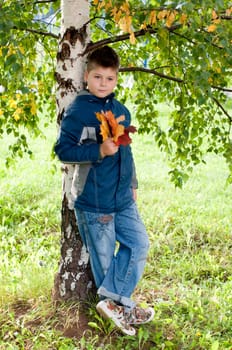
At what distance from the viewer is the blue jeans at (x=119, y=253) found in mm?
2848

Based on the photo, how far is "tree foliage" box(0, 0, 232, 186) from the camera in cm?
229

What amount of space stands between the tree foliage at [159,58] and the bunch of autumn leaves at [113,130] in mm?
359

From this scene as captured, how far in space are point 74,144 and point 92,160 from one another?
140mm

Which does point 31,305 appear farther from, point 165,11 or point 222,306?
point 165,11

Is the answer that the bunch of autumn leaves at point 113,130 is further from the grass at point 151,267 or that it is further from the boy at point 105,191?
the grass at point 151,267

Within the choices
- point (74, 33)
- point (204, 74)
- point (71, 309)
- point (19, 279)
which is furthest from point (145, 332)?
point (74, 33)

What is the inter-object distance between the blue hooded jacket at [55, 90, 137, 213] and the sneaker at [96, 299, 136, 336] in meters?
0.51

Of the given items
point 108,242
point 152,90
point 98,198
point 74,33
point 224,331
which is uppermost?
point 74,33

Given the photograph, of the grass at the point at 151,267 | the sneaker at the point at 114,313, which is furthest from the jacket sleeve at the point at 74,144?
the grass at the point at 151,267

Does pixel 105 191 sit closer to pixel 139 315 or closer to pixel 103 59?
pixel 103 59

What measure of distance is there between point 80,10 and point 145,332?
1.79 metres

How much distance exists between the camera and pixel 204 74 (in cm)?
236

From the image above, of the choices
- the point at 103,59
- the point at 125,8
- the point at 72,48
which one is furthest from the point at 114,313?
the point at 125,8

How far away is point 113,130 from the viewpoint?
8.45 ft
